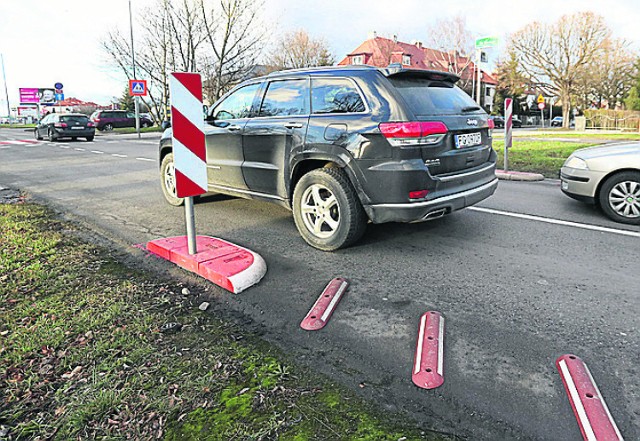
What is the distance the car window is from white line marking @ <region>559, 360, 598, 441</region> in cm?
426

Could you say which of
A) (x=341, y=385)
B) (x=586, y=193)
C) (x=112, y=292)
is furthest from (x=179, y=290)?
(x=586, y=193)

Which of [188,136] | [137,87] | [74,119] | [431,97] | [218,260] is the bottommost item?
[218,260]

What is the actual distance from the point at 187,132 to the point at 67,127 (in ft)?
77.7

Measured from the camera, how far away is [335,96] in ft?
15.4

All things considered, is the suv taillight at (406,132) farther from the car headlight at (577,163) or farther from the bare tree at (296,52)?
the bare tree at (296,52)

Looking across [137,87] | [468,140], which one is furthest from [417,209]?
[137,87]

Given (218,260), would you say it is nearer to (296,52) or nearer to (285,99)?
(285,99)

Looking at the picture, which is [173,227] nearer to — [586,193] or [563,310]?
[563,310]

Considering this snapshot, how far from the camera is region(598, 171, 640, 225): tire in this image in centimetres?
578

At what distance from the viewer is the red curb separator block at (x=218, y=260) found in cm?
385

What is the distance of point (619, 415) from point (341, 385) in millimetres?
1352

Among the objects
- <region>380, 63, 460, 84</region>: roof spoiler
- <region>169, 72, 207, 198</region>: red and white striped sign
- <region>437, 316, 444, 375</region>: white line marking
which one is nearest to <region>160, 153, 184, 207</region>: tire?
<region>169, 72, 207, 198</region>: red and white striped sign

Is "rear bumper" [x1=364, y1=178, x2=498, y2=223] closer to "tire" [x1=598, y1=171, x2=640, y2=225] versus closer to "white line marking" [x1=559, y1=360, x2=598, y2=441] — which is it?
"white line marking" [x1=559, y1=360, x2=598, y2=441]

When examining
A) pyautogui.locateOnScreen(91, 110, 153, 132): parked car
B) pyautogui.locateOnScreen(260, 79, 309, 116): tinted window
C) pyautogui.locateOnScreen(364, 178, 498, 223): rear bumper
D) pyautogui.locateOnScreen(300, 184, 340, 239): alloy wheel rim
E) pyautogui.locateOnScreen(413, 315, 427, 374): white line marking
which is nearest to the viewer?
pyautogui.locateOnScreen(413, 315, 427, 374): white line marking
